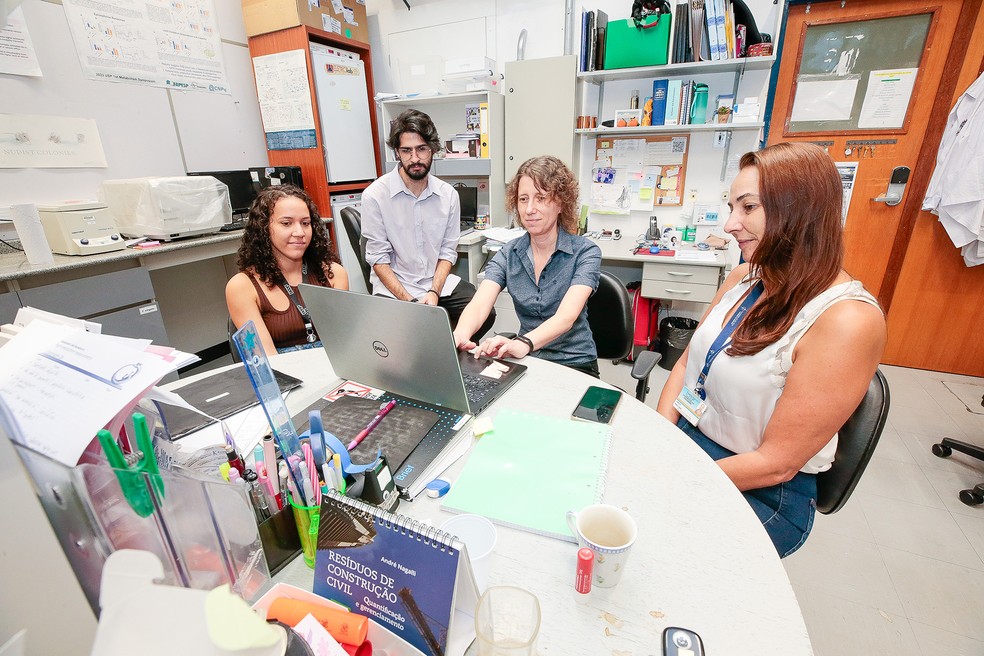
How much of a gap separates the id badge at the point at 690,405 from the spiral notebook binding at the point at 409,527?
3.02ft

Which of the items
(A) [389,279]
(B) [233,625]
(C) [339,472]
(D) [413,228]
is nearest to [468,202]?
(D) [413,228]

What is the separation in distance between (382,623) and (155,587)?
265 millimetres

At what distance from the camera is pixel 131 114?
2.92 m

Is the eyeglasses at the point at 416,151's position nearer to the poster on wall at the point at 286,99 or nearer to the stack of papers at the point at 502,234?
the stack of papers at the point at 502,234

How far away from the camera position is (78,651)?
423 millimetres

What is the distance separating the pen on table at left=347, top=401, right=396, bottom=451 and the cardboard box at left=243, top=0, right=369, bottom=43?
127 inches

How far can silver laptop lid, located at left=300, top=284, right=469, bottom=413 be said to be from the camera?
3.06ft

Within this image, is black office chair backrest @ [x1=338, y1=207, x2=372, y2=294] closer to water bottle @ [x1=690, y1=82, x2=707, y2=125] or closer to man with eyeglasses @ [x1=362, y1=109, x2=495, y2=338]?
man with eyeglasses @ [x1=362, y1=109, x2=495, y2=338]

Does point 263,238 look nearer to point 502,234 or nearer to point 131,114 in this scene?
point 502,234

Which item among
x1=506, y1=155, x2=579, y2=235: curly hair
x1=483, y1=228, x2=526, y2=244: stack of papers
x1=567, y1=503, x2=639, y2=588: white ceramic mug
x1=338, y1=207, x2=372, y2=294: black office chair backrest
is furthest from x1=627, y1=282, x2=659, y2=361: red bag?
x1=567, y1=503, x2=639, y2=588: white ceramic mug

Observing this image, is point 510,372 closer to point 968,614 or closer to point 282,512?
point 282,512

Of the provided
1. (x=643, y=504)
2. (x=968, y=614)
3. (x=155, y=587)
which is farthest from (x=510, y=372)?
(x=968, y=614)

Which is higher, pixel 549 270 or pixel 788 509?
pixel 549 270

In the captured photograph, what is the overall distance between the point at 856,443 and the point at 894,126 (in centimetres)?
272
